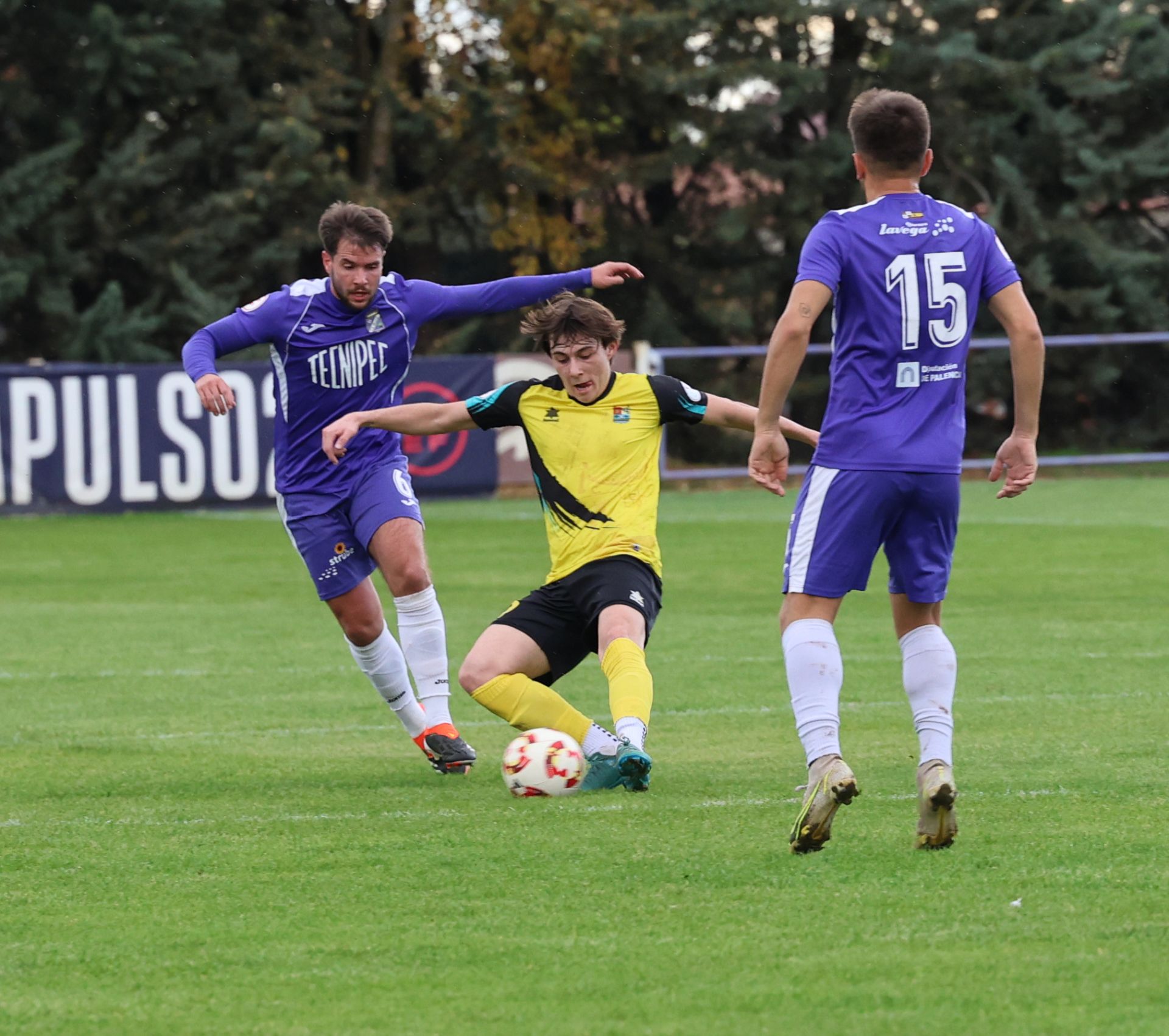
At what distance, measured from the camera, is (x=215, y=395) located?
22.4 ft

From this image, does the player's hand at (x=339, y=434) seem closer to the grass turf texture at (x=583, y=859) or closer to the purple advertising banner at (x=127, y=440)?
the grass turf texture at (x=583, y=859)

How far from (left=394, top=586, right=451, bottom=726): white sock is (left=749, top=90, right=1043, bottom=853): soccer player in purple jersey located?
92.2 inches

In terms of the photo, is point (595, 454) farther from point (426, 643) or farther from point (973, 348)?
point (973, 348)

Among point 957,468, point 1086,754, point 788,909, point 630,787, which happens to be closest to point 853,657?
point 1086,754

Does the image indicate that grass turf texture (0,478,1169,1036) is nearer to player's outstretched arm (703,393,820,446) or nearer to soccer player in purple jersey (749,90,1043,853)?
soccer player in purple jersey (749,90,1043,853)

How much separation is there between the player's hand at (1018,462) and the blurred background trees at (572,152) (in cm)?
2448

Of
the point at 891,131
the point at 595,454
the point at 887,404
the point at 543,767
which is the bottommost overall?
the point at 543,767

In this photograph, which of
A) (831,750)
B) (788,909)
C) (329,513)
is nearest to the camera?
(788,909)

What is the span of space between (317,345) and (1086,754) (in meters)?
3.26

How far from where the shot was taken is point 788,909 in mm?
4523

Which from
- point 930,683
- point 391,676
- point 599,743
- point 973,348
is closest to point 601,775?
point 599,743

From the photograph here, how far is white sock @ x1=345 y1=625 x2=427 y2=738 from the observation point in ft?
24.4

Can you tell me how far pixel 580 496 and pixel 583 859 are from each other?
1.90 meters

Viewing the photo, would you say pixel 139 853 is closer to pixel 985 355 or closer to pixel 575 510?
pixel 575 510
